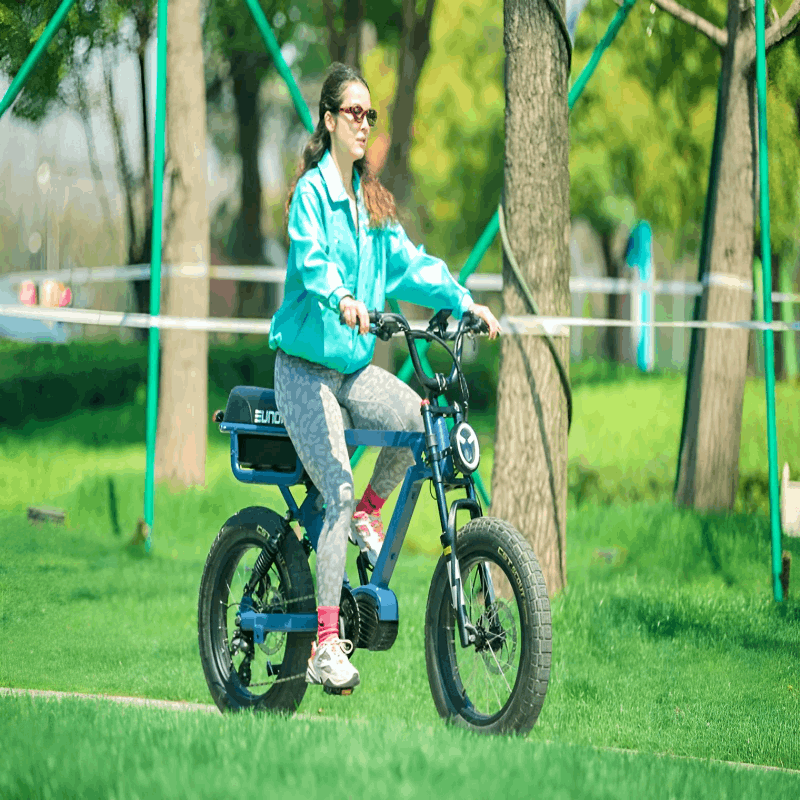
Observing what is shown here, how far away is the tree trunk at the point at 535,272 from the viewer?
22.7 feet

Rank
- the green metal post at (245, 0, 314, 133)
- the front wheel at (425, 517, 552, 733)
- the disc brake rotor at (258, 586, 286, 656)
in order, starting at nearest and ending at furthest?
the front wheel at (425, 517, 552, 733)
the disc brake rotor at (258, 586, 286, 656)
the green metal post at (245, 0, 314, 133)

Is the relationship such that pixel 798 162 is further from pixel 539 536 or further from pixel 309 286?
pixel 309 286

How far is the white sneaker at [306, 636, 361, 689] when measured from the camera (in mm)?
4508

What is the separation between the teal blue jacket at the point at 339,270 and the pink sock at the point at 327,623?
2.73ft

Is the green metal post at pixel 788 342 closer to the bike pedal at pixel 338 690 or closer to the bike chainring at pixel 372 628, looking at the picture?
the bike chainring at pixel 372 628

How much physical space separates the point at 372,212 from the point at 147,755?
6.51 ft

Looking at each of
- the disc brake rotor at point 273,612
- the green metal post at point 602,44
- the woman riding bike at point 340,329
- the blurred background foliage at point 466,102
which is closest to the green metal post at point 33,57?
the blurred background foliage at point 466,102

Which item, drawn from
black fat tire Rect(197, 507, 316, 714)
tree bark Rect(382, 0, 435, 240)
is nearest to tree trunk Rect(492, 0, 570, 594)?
black fat tire Rect(197, 507, 316, 714)

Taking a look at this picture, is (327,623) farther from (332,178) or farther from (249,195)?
(249,195)

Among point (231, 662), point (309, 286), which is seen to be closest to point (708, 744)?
point (231, 662)

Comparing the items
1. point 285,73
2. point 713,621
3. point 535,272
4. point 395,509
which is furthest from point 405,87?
point 395,509

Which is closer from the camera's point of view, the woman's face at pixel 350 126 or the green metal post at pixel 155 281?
the woman's face at pixel 350 126

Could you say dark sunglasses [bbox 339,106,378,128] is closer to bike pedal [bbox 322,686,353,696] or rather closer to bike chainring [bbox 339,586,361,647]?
bike chainring [bbox 339,586,361,647]

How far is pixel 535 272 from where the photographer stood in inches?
275
